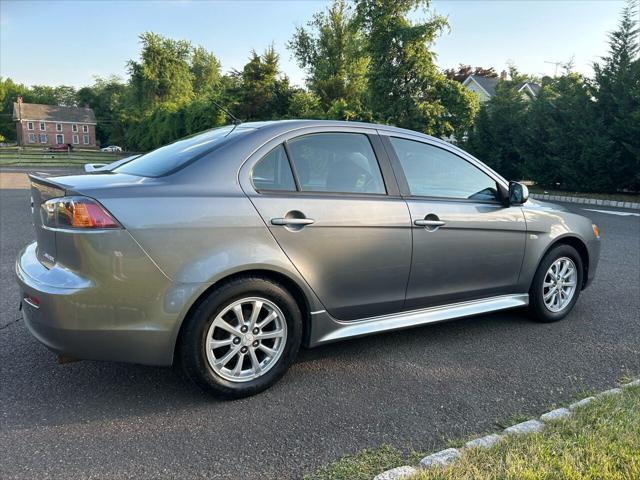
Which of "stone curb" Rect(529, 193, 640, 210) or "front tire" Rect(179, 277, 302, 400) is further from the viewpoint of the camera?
"stone curb" Rect(529, 193, 640, 210)

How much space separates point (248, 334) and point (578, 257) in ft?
10.5

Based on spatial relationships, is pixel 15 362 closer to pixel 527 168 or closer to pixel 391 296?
pixel 391 296

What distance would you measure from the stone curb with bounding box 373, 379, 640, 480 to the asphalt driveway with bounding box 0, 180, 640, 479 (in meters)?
0.16

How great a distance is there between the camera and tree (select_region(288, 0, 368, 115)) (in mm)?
30562

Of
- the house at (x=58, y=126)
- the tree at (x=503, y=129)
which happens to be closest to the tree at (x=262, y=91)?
the tree at (x=503, y=129)

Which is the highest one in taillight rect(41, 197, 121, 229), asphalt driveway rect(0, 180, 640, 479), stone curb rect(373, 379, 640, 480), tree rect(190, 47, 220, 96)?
tree rect(190, 47, 220, 96)

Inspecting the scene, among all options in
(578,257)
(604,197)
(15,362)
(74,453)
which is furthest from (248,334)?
(604,197)

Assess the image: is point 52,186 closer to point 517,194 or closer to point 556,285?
point 517,194

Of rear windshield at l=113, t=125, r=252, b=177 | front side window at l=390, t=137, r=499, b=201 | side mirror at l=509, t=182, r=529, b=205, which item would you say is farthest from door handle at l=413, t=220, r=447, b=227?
rear windshield at l=113, t=125, r=252, b=177

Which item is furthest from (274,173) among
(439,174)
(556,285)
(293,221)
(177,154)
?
(556,285)

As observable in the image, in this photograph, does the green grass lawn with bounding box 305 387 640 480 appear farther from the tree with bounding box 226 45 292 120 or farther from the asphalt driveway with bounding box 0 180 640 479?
the tree with bounding box 226 45 292 120

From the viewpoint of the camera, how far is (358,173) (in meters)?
3.47

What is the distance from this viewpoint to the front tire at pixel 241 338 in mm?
2813

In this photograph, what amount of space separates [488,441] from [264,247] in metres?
1.55
